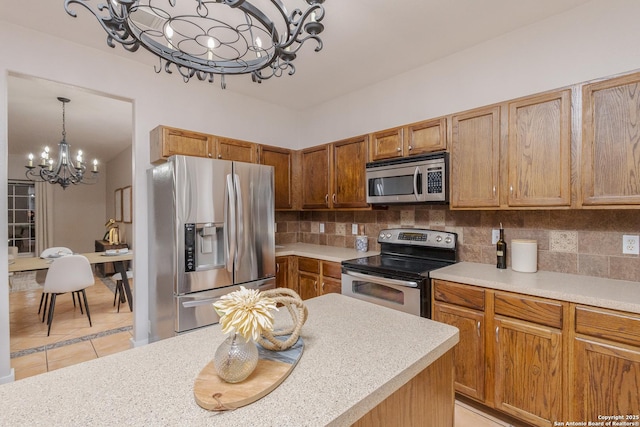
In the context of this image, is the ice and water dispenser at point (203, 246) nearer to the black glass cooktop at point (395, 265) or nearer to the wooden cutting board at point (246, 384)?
the black glass cooktop at point (395, 265)

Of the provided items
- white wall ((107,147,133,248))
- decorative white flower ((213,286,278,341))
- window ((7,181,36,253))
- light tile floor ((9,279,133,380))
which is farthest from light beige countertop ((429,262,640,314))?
window ((7,181,36,253))

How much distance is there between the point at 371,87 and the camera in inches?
131

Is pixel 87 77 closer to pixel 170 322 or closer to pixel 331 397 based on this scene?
pixel 170 322

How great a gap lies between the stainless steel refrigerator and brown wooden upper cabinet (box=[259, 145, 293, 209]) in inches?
23.8

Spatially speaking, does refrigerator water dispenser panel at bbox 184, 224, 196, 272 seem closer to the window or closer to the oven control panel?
the oven control panel

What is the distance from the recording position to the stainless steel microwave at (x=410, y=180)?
2.40 m

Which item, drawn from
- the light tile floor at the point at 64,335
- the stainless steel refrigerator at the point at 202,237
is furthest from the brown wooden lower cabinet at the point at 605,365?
the light tile floor at the point at 64,335

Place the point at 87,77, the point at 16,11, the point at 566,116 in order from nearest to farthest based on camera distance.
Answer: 1. the point at 566,116
2. the point at 16,11
3. the point at 87,77

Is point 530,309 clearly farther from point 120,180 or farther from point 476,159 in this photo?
point 120,180

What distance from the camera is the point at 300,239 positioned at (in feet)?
13.6

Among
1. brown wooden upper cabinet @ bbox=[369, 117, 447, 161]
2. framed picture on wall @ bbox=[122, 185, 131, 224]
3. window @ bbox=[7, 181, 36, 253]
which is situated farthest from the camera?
window @ bbox=[7, 181, 36, 253]

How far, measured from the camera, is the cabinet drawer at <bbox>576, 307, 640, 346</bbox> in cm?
145

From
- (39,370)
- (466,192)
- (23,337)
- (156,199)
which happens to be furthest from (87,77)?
(466,192)

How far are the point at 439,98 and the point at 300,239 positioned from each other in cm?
238
